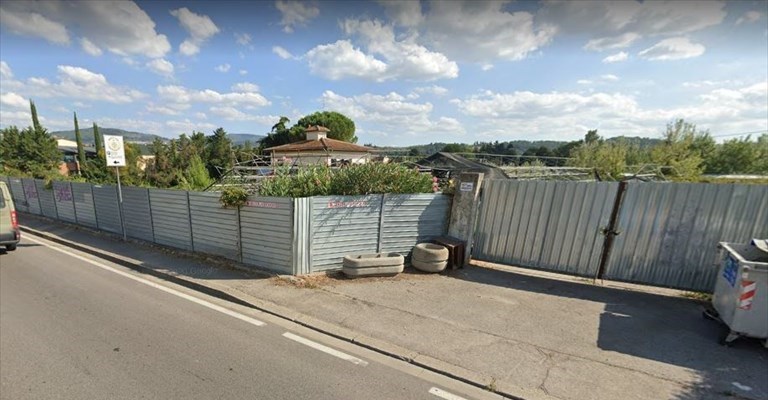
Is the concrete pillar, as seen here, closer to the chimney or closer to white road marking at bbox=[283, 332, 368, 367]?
white road marking at bbox=[283, 332, 368, 367]

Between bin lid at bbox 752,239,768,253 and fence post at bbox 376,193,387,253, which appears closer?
bin lid at bbox 752,239,768,253

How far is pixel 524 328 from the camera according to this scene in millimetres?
4594

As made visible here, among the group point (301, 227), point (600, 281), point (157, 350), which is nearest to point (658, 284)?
point (600, 281)

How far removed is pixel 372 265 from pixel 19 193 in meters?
18.1

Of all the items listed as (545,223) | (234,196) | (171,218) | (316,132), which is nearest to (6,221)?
(171,218)

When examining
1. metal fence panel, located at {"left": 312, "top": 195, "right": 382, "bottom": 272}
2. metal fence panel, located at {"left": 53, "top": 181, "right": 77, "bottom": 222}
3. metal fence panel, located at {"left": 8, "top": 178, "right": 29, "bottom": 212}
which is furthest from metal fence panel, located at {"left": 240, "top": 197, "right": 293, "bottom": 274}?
metal fence panel, located at {"left": 8, "top": 178, "right": 29, "bottom": 212}

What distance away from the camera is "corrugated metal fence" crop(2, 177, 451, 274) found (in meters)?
6.27

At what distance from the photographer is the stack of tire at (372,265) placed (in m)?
6.24

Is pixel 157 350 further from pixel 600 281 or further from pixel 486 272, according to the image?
pixel 600 281

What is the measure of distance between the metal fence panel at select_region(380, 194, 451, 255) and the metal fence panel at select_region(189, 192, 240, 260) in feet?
10.8

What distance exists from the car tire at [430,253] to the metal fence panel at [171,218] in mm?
5528

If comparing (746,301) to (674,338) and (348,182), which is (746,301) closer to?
(674,338)

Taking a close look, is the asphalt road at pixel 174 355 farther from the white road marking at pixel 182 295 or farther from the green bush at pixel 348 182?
the green bush at pixel 348 182

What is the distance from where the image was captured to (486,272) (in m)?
6.81
